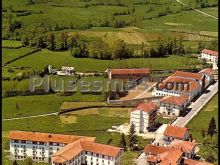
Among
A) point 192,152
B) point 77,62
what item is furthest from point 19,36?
point 192,152

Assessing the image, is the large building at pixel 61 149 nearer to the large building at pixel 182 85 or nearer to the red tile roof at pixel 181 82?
the large building at pixel 182 85

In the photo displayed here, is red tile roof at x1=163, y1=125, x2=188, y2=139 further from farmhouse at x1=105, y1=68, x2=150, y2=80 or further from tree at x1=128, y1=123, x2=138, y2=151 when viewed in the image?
farmhouse at x1=105, y1=68, x2=150, y2=80

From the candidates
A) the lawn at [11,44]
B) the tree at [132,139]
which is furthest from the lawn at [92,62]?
the tree at [132,139]

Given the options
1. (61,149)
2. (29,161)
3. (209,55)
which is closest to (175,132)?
(61,149)

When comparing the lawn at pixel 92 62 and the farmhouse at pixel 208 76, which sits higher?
the lawn at pixel 92 62

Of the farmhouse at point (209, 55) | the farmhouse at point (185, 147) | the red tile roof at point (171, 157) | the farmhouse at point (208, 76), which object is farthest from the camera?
the farmhouse at point (209, 55)

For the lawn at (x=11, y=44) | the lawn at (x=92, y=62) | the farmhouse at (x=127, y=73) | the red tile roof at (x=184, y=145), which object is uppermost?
the lawn at (x=11, y=44)

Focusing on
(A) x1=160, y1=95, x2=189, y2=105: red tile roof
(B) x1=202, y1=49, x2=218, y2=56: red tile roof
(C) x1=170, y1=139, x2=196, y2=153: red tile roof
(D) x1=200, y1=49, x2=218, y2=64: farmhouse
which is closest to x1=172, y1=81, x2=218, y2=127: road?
(A) x1=160, y1=95, x2=189, y2=105: red tile roof

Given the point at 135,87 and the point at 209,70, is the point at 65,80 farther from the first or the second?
the point at 209,70
